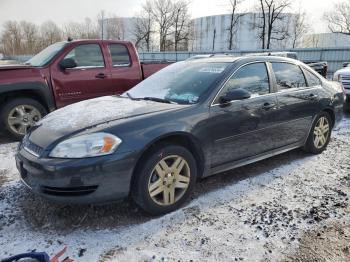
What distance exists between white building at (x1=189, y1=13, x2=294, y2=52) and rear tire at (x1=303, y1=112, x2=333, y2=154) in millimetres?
45535

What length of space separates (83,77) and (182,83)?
326 centimetres

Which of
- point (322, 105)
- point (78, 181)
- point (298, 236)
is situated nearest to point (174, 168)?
point (78, 181)

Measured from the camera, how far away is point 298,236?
9.95 feet

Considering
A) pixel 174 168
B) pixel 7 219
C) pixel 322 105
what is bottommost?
pixel 7 219

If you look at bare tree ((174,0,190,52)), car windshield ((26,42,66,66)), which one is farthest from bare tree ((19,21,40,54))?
car windshield ((26,42,66,66))

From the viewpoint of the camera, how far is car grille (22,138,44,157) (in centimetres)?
311

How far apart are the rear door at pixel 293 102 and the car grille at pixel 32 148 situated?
9.39 ft

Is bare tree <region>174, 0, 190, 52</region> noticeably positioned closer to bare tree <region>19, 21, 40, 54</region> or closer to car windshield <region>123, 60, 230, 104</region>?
bare tree <region>19, 21, 40, 54</region>

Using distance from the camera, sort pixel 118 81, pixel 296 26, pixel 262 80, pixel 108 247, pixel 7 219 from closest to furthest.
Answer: pixel 108 247, pixel 7 219, pixel 262 80, pixel 118 81, pixel 296 26

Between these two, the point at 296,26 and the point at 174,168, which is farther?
the point at 296,26

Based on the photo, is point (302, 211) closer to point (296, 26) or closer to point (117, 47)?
point (117, 47)

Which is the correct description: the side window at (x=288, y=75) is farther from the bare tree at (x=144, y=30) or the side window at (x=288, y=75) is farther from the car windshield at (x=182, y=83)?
the bare tree at (x=144, y=30)

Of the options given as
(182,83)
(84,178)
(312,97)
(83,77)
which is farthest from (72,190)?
(83,77)

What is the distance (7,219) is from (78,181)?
97 centimetres
